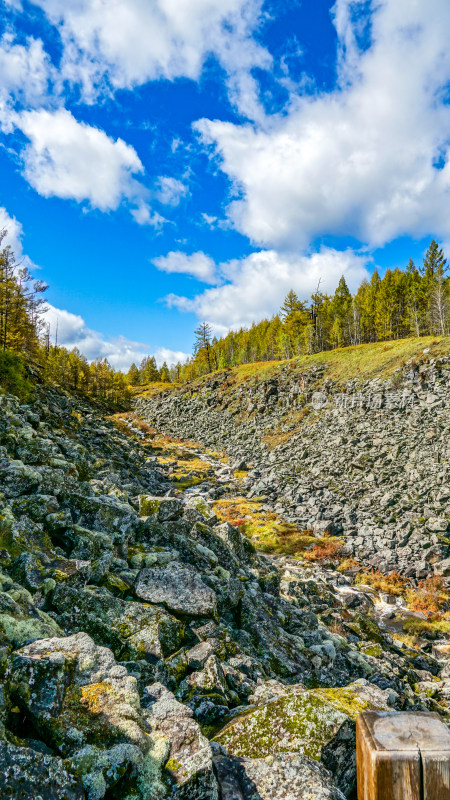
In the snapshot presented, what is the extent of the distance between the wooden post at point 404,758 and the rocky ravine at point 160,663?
271cm

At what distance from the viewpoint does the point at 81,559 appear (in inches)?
356

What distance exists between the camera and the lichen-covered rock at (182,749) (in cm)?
362

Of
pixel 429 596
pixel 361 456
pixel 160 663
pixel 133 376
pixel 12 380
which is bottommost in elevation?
pixel 429 596

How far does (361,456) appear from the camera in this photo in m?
35.4

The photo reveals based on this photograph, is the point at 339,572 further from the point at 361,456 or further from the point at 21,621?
the point at 21,621

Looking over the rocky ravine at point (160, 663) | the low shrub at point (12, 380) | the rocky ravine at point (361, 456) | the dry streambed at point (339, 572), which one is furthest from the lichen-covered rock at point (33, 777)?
the low shrub at point (12, 380)

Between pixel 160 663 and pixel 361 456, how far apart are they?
105 ft

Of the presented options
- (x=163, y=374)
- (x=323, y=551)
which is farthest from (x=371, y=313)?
(x=163, y=374)

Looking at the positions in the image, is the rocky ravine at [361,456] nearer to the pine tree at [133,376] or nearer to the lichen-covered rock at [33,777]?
the lichen-covered rock at [33,777]

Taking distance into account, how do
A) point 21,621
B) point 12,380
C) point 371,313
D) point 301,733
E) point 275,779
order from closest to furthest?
point 275,779, point 301,733, point 21,621, point 12,380, point 371,313

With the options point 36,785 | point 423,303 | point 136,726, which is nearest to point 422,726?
point 36,785

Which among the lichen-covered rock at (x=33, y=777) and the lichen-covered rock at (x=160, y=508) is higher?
the lichen-covered rock at (x=160, y=508)

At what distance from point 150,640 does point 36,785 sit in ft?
13.5

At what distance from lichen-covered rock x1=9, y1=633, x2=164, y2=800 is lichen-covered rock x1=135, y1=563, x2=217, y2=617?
3.42 m
